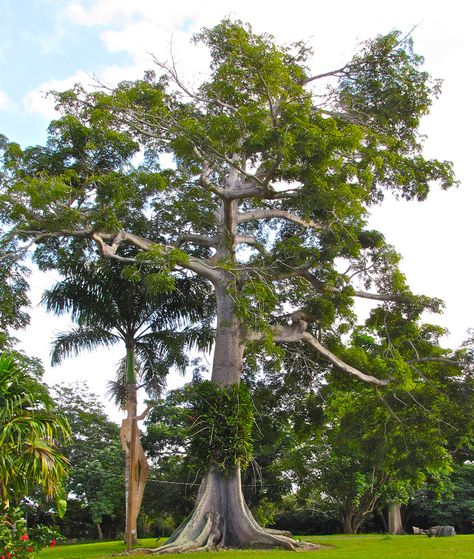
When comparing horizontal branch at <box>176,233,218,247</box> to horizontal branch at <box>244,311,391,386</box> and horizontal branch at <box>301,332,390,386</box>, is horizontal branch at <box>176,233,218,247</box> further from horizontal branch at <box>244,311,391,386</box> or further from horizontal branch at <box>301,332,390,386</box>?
horizontal branch at <box>301,332,390,386</box>

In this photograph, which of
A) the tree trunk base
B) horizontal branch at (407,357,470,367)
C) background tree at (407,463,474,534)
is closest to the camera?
the tree trunk base

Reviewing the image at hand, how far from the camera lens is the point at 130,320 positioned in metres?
17.0

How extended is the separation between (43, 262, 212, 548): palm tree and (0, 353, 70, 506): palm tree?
6855mm

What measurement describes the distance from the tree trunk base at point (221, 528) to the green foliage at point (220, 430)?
0.41 metres

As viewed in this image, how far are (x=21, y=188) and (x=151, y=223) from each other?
5.01 metres

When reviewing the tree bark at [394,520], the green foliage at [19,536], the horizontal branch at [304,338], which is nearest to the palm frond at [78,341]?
the horizontal branch at [304,338]

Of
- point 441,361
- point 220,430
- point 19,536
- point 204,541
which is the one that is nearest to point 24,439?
point 19,536

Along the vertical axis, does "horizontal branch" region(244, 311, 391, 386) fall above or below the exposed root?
above

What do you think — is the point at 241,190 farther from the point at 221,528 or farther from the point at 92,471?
the point at 92,471

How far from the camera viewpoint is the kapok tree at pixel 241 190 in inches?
506

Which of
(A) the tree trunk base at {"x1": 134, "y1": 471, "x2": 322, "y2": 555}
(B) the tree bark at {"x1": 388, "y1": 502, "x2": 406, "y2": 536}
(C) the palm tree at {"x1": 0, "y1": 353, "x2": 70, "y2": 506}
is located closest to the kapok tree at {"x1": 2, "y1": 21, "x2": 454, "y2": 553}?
(A) the tree trunk base at {"x1": 134, "y1": 471, "x2": 322, "y2": 555}

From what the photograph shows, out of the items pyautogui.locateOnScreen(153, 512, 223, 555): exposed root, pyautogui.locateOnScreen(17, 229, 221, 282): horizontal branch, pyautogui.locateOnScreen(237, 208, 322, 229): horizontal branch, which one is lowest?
pyautogui.locateOnScreen(153, 512, 223, 555): exposed root

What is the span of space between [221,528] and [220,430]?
6.68ft

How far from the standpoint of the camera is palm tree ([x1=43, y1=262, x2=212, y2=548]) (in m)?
16.4
